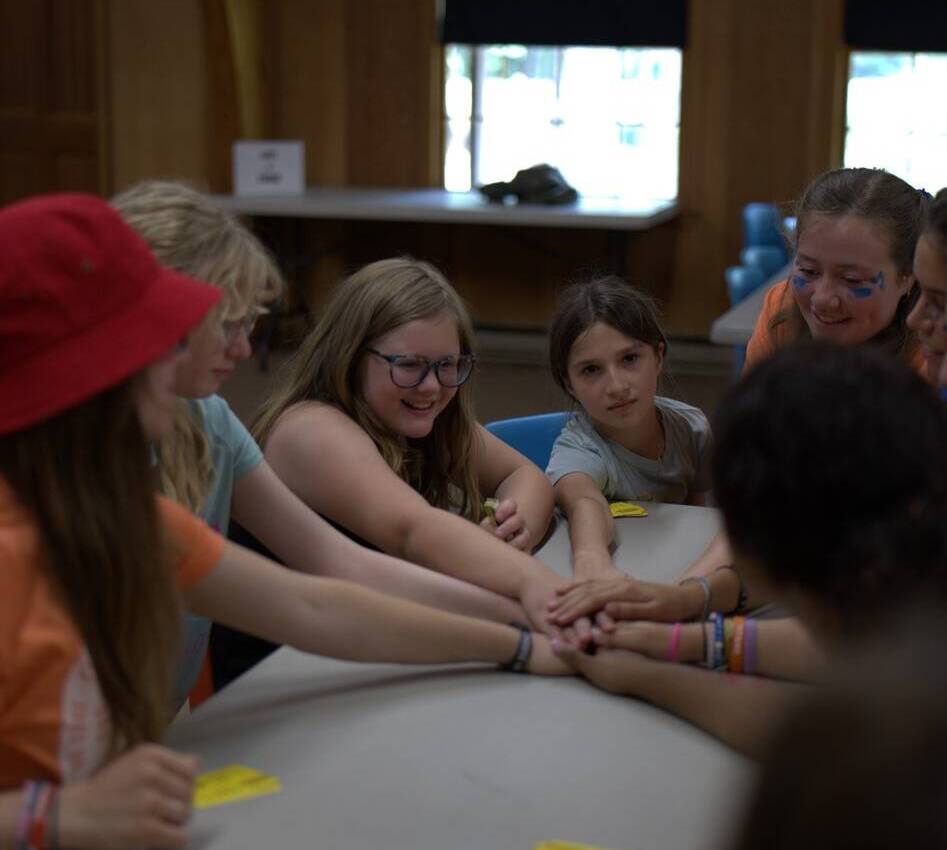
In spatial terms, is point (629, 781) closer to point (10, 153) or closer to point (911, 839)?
point (911, 839)

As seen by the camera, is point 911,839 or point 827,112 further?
point 827,112

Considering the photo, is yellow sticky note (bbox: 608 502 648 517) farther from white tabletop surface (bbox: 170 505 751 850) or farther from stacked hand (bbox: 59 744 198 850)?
stacked hand (bbox: 59 744 198 850)

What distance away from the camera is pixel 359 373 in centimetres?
239

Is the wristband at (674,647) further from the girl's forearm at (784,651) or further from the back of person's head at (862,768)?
the back of person's head at (862,768)

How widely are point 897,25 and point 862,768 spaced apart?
723 cm

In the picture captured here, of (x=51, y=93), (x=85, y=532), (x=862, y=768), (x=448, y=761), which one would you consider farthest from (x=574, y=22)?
(x=862, y=768)

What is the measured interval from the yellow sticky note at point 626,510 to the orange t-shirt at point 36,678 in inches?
55.8

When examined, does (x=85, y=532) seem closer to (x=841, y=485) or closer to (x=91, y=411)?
(x=91, y=411)

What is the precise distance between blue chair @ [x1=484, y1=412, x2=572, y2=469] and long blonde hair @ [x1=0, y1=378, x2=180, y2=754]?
5.42 ft

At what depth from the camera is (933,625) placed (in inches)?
23.8

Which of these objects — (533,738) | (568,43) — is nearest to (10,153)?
(568,43)

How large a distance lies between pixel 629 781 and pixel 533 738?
15cm

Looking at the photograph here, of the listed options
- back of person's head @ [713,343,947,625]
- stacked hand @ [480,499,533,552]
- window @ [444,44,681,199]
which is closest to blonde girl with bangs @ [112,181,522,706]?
stacked hand @ [480,499,533,552]

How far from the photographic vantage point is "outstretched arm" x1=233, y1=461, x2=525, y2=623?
201 centimetres
